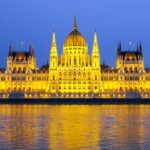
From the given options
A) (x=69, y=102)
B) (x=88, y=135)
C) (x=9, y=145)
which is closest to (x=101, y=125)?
(x=88, y=135)

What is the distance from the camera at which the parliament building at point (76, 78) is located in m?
147

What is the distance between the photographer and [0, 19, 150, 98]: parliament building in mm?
147250

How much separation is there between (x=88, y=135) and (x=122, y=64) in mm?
112758

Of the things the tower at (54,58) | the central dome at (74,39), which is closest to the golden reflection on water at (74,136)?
the tower at (54,58)

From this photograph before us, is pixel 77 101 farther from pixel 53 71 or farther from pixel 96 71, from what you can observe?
pixel 53 71

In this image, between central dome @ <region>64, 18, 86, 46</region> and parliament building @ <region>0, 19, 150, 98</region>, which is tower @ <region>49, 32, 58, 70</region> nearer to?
parliament building @ <region>0, 19, 150, 98</region>

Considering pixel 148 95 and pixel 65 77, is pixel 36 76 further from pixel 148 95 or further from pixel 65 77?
pixel 148 95

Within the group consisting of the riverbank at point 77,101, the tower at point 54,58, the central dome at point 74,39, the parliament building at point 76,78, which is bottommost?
the riverbank at point 77,101

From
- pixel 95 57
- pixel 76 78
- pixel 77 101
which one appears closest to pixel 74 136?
pixel 77 101

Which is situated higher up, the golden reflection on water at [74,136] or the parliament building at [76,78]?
the parliament building at [76,78]

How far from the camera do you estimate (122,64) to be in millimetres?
154000

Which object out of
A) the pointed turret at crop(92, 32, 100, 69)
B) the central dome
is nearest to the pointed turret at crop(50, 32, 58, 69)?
the central dome

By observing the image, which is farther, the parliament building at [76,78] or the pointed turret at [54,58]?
the pointed turret at [54,58]

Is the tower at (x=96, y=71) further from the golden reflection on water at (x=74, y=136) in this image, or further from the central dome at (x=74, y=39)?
the golden reflection on water at (x=74, y=136)
